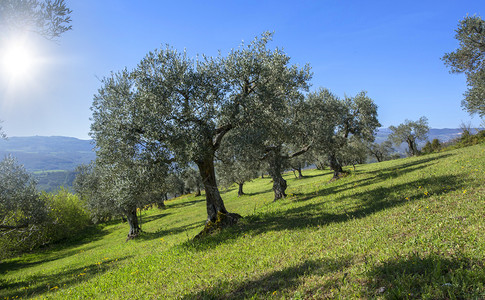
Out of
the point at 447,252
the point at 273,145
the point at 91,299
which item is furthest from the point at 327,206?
the point at 91,299

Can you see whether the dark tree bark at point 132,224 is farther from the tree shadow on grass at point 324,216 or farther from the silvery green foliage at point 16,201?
Answer: the tree shadow on grass at point 324,216

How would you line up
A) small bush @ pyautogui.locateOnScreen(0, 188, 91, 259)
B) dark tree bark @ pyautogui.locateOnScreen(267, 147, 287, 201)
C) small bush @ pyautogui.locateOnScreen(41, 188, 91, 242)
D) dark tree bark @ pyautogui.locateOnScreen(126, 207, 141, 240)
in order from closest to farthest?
dark tree bark @ pyautogui.locateOnScreen(267, 147, 287, 201)
dark tree bark @ pyautogui.locateOnScreen(126, 207, 141, 240)
small bush @ pyautogui.locateOnScreen(0, 188, 91, 259)
small bush @ pyautogui.locateOnScreen(41, 188, 91, 242)

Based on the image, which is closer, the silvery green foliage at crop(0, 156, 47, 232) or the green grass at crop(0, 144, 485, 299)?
the green grass at crop(0, 144, 485, 299)

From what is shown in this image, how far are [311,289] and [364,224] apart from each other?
6198 millimetres

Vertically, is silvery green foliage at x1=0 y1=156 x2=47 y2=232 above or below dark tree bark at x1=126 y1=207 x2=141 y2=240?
above

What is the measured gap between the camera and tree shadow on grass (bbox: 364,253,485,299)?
4.92 meters

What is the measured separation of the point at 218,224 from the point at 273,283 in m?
10.8

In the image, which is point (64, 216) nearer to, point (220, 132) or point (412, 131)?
point (220, 132)

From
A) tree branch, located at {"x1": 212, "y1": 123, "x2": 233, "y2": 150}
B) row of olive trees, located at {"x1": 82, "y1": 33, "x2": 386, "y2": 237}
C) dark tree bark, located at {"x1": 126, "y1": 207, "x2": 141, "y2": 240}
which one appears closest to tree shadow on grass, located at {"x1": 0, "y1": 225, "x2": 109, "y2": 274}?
dark tree bark, located at {"x1": 126, "y1": 207, "x2": 141, "y2": 240}

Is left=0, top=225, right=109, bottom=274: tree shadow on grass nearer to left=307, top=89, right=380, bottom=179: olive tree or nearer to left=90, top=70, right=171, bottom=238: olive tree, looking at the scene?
left=90, top=70, right=171, bottom=238: olive tree

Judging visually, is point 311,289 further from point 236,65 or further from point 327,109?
point 327,109

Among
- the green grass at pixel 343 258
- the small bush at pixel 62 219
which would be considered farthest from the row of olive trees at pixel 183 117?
the small bush at pixel 62 219

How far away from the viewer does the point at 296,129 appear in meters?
25.8

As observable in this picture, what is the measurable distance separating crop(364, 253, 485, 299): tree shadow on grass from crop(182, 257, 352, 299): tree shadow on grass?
1.04m
